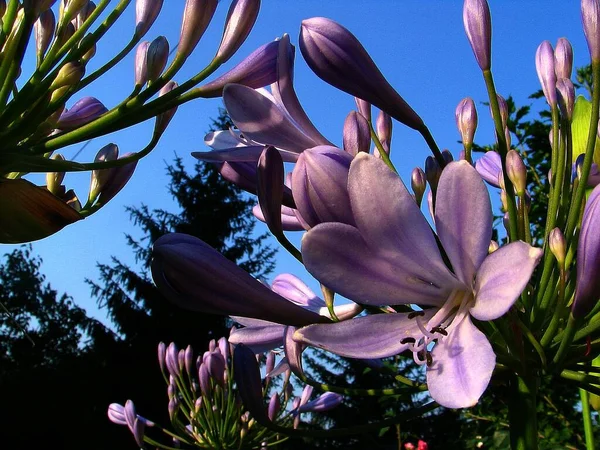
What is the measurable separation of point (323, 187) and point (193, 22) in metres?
0.88

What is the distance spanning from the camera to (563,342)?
96 cm

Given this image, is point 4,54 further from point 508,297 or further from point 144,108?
point 508,297

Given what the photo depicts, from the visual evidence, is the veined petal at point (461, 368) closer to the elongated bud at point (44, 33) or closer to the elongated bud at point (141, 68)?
the elongated bud at point (141, 68)

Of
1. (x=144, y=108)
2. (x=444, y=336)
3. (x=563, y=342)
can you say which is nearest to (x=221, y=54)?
(x=144, y=108)

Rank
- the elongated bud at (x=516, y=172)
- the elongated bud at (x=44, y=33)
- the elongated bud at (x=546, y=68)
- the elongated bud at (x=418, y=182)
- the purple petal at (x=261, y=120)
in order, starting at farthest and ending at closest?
the elongated bud at (x=44, y=33)
the elongated bud at (x=546, y=68)
the elongated bud at (x=418, y=182)
the elongated bud at (x=516, y=172)
the purple petal at (x=261, y=120)

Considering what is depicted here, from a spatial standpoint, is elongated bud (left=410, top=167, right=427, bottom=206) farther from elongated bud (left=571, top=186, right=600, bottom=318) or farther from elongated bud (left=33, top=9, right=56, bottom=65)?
elongated bud (left=33, top=9, right=56, bottom=65)

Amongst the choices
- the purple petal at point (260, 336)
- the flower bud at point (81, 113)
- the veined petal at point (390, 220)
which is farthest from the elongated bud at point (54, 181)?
the veined petal at point (390, 220)

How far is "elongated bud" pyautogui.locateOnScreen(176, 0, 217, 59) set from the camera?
1.64m

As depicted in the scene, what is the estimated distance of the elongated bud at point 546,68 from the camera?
1.55m

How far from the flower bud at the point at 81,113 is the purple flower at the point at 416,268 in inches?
40.4

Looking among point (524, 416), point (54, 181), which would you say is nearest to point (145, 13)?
point (54, 181)

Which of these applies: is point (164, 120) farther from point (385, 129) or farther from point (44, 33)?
point (385, 129)

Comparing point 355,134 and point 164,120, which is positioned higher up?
point 164,120

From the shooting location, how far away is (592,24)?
1.39 meters
